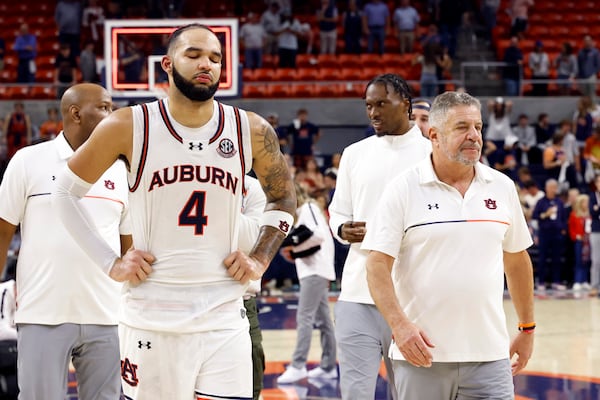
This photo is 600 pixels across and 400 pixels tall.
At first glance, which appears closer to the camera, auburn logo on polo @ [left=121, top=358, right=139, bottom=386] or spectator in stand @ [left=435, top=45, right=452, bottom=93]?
auburn logo on polo @ [left=121, top=358, right=139, bottom=386]

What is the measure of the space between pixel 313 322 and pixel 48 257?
4891 mm

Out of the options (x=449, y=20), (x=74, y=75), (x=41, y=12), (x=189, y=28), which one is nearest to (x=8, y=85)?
(x=74, y=75)

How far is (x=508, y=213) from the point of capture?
Result: 15.2 feet

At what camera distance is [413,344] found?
4316mm

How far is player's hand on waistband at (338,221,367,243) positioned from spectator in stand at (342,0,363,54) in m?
18.5

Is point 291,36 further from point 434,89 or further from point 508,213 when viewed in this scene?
point 508,213

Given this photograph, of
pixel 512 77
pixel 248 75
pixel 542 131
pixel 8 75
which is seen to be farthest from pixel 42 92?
pixel 542 131

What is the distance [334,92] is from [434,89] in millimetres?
2480

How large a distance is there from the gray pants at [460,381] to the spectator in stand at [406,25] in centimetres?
1997

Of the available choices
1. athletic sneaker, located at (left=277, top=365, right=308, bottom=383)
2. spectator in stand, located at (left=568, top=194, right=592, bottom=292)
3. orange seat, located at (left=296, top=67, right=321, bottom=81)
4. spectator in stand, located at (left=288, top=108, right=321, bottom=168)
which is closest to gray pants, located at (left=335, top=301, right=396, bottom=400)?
athletic sneaker, located at (left=277, top=365, right=308, bottom=383)

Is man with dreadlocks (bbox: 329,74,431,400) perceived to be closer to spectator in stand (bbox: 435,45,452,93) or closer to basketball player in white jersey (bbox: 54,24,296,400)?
basketball player in white jersey (bbox: 54,24,296,400)

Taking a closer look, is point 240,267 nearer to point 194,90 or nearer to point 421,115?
point 194,90

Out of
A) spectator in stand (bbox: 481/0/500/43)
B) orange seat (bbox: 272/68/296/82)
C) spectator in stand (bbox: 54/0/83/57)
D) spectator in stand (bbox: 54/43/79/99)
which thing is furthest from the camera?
spectator in stand (bbox: 481/0/500/43)

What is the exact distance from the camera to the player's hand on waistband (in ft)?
18.7
